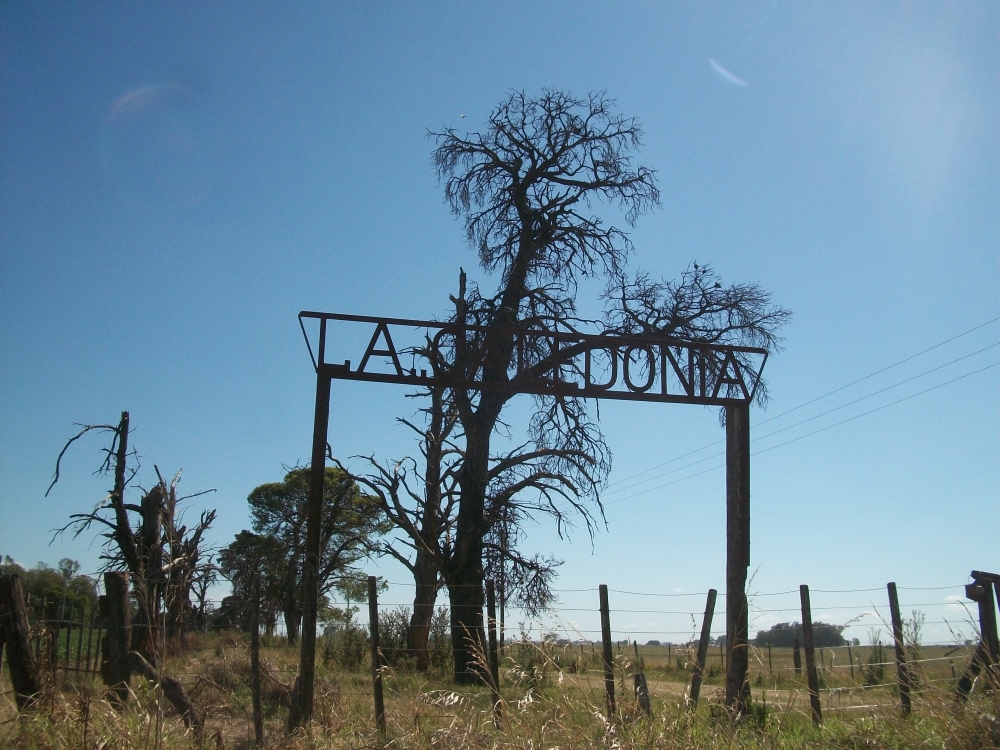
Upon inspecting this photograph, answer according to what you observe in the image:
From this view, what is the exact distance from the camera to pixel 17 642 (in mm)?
6758

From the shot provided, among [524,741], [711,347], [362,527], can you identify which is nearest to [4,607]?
[524,741]

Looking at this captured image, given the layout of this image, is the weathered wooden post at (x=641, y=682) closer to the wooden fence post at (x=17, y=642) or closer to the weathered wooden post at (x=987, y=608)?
the weathered wooden post at (x=987, y=608)

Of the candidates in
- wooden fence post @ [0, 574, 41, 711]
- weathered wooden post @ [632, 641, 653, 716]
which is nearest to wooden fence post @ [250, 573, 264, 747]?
wooden fence post @ [0, 574, 41, 711]

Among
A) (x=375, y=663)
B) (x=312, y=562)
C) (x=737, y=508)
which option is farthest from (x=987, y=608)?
→ (x=312, y=562)

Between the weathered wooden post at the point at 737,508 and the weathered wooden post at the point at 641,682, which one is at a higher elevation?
the weathered wooden post at the point at 737,508

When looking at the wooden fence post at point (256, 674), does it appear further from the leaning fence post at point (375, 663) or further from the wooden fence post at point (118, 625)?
the wooden fence post at point (118, 625)

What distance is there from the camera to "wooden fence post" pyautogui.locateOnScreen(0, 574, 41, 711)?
22.0 feet

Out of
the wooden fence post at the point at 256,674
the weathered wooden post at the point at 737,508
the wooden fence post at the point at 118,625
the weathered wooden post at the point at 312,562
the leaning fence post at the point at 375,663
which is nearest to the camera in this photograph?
the wooden fence post at the point at 118,625

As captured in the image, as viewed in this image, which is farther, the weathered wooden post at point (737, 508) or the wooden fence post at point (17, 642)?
the weathered wooden post at point (737, 508)

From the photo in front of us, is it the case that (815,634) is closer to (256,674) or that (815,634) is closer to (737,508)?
(737,508)

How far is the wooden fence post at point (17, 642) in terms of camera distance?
6715 millimetres

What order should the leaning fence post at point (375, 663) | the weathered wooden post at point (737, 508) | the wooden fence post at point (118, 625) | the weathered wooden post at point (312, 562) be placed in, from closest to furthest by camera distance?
the wooden fence post at point (118, 625)
the leaning fence post at point (375, 663)
the weathered wooden post at point (312, 562)
the weathered wooden post at point (737, 508)

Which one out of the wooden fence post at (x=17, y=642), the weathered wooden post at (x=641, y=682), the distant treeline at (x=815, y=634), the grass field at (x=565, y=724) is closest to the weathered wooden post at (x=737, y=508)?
the distant treeline at (x=815, y=634)

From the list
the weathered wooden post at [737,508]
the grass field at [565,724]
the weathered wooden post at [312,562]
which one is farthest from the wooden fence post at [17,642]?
the weathered wooden post at [737,508]
